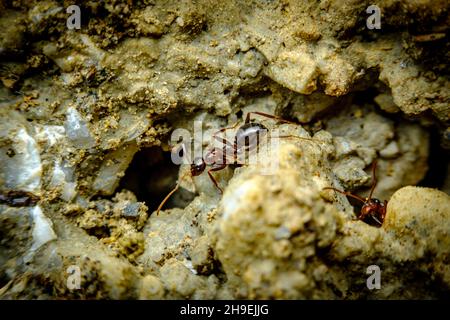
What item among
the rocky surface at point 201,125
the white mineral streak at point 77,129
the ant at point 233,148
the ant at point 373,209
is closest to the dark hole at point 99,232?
the rocky surface at point 201,125

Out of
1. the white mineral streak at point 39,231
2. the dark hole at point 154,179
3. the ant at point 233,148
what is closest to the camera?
the white mineral streak at point 39,231

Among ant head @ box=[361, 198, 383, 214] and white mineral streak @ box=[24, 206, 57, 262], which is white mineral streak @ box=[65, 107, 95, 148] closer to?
white mineral streak @ box=[24, 206, 57, 262]

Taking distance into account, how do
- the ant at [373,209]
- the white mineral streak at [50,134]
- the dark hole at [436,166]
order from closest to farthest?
the white mineral streak at [50,134] → the ant at [373,209] → the dark hole at [436,166]

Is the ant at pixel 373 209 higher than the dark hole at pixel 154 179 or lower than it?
lower

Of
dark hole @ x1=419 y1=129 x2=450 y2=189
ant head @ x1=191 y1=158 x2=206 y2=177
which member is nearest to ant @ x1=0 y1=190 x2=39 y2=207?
ant head @ x1=191 y1=158 x2=206 y2=177

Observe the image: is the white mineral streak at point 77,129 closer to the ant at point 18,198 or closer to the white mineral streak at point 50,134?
the white mineral streak at point 50,134

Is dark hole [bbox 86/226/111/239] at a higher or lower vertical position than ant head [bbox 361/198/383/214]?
lower

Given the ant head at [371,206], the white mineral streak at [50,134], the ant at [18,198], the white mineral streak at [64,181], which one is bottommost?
the ant head at [371,206]
